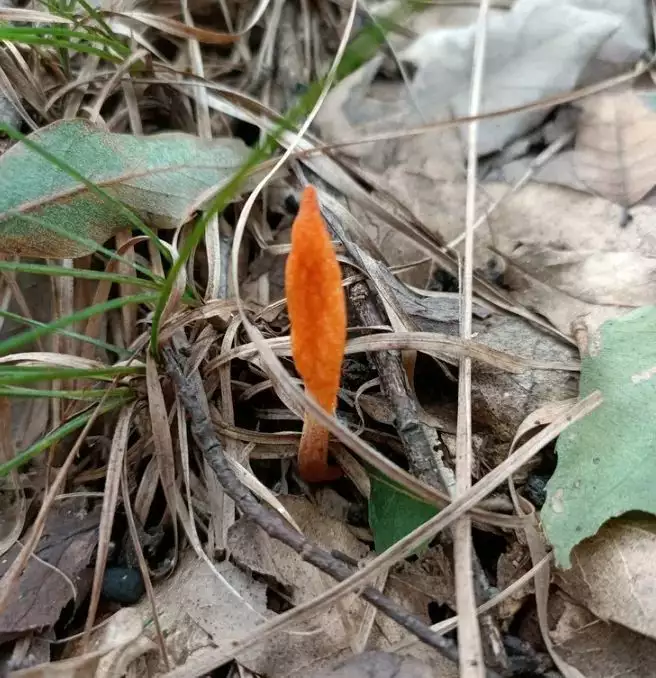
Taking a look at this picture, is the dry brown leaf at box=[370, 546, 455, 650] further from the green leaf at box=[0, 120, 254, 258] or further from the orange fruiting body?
the green leaf at box=[0, 120, 254, 258]

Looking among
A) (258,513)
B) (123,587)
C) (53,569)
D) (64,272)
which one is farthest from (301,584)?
(64,272)

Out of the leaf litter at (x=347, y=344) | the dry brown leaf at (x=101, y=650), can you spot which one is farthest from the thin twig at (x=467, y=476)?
the dry brown leaf at (x=101, y=650)

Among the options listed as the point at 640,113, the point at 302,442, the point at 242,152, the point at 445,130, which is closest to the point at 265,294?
the point at 242,152

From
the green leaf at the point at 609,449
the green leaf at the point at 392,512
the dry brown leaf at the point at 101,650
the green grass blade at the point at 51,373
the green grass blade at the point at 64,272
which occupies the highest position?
the green grass blade at the point at 64,272

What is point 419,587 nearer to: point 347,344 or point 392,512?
point 392,512

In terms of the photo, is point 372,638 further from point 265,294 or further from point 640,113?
point 640,113

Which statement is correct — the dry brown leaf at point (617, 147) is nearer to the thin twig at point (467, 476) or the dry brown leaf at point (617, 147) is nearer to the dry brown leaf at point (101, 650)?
the thin twig at point (467, 476)
